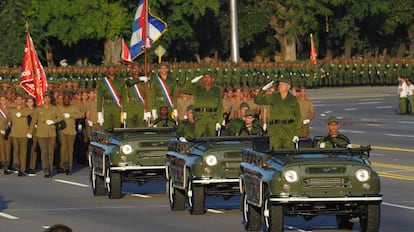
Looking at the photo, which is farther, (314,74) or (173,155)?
(314,74)

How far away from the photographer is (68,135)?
34031 mm

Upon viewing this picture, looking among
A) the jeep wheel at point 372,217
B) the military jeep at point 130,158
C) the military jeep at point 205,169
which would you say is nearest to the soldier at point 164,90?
the military jeep at point 130,158

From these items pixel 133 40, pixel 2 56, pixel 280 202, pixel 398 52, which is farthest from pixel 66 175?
pixel 398 52

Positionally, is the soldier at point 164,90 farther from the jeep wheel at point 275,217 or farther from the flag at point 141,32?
the jeep wheel at point 275,217

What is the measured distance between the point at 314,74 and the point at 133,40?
47720 millimetres

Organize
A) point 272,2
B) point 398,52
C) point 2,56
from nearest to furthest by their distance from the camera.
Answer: point 2,56
point 272,2
point 398,52

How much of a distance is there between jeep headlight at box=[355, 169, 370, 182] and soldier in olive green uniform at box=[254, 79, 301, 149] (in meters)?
2.09

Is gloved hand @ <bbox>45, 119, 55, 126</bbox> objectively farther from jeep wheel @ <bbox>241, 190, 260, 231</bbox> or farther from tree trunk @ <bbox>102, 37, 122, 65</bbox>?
tree trunk @ <bbox>102, 37, 122, 65</bbox>

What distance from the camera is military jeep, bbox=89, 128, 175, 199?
25.7 metres

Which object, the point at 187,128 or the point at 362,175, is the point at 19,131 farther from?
the point at 362,175

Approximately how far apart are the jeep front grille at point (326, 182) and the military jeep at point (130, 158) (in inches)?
265

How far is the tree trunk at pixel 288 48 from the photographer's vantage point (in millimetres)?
97188

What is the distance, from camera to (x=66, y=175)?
33.2 meters

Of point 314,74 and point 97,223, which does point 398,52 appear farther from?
point 97,223
